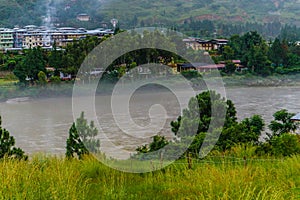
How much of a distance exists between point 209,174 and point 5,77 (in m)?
18.3

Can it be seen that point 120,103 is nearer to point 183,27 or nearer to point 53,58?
point 53,58

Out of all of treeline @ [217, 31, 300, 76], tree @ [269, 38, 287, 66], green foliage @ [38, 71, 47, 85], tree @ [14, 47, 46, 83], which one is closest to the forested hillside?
treeline @ [217, 31, 300, 76]

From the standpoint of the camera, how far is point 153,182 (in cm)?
282

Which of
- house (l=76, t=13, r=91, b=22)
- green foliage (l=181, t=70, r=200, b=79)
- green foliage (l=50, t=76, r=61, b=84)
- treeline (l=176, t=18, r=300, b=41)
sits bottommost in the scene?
green foliage (l=50, t=76, r=61, b=84)

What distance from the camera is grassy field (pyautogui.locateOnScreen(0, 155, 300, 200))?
2098mm

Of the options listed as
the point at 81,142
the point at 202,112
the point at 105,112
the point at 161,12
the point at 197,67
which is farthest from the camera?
the point at 161,12

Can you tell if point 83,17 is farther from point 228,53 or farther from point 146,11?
point 228,53

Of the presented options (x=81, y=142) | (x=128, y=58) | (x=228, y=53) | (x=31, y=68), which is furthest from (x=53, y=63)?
(x=81, y=142)

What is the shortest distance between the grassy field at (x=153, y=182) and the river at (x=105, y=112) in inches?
202

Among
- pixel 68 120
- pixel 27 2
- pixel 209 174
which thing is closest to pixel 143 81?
pixel 68 120

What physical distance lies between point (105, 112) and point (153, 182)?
10.7 m

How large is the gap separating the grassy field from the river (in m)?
5.14

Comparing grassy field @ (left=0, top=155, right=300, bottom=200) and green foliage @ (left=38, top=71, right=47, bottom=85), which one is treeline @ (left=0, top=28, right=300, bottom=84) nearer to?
green foliage @ (left=38, top=71, right=47, bottom=85)

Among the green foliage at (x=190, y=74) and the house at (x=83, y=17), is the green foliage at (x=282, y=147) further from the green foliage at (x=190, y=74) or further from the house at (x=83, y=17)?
the house at (x=83, y=17)
